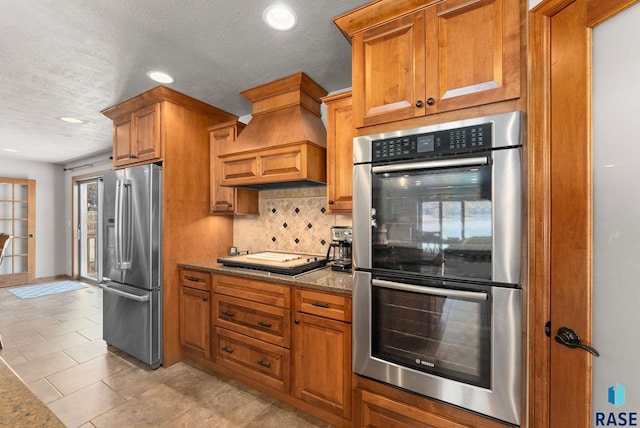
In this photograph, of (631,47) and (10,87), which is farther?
(10,87)

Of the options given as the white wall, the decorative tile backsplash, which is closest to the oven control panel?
the decorative tile backsplash

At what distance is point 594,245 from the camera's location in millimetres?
1036

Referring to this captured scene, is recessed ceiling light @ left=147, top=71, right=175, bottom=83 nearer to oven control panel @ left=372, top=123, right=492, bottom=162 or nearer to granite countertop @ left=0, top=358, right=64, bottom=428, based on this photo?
oven control panel @ left=372, top=123, right=492, bottom=162

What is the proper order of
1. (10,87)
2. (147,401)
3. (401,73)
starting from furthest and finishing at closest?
(10,87) → (147,401) → (401,73)

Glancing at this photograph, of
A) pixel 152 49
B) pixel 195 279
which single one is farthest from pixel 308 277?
pixel 152 49

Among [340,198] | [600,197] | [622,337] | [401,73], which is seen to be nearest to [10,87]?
[340,198]

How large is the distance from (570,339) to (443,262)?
1.78 ft

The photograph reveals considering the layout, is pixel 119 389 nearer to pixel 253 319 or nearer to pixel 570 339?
pixel 253 319

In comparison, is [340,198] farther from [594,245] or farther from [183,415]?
[183,415]

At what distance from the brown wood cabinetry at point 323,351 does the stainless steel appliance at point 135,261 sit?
4.90ft

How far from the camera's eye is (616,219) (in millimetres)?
967

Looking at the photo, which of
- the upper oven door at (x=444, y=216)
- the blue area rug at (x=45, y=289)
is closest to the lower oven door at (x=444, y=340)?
the upper oven door at (x=444, y=216)

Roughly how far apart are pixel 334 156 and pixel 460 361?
1.52 metres

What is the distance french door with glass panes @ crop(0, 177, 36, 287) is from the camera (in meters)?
5.45
